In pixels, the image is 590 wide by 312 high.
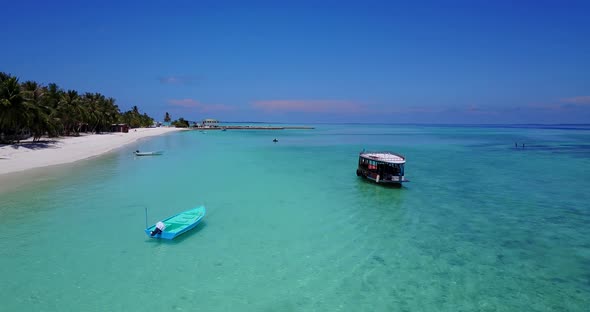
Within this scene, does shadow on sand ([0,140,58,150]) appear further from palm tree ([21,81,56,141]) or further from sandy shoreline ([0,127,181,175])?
palm tree ([21,81,56,141])

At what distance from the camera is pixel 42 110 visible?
50.3m

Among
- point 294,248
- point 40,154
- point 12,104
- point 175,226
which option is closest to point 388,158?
point 294,248

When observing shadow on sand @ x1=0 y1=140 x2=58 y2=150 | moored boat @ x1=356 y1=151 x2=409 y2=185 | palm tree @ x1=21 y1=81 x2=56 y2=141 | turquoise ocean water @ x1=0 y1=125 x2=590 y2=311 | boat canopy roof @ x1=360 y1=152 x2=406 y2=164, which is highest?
palm tree @ x1=21 y1=81 x2=56 y2=141

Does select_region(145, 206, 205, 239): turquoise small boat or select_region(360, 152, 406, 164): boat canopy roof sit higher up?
select_region(360, 152, 406, 164): boat canopy roof

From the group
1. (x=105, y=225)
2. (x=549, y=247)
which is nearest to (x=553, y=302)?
(x=549, y=247)

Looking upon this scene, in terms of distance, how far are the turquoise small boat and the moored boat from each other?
698 inches

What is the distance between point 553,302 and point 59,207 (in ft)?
89.1

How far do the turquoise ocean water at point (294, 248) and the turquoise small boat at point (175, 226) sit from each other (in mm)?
420

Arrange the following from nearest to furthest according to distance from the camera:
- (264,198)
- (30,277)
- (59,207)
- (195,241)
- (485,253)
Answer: (30,277) < (485,253) < (195,241) < (59,207) < (264,198)

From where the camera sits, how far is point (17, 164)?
123ft

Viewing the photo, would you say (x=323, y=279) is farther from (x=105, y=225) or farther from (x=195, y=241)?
(x=105, y=225)

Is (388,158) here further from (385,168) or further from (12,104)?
(12,104)

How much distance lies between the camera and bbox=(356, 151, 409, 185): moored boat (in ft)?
101

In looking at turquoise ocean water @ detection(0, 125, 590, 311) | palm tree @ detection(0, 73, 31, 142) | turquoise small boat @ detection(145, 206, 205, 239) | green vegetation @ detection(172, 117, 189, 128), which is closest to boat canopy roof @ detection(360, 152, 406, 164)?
turquoise ocean water @ detection(0, 125, 590, 311)
